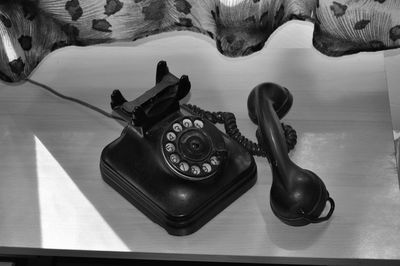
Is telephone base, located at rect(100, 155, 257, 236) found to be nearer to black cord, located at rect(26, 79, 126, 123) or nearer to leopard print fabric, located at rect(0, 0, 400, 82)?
black cord, located at rect(26, 79, 126, 123)

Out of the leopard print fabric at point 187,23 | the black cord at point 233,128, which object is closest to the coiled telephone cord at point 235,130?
the black cord at point 233,128

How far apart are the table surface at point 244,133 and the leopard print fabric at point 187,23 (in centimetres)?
7

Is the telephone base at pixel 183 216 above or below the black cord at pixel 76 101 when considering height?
below

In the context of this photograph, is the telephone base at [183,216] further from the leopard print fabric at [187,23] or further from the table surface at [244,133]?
the leopard print fabric at [187,23]

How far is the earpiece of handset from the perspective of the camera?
83 centimetres

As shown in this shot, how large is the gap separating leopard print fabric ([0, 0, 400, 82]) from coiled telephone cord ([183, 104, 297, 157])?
0.11 metres

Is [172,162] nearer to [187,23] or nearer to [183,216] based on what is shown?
[183,216]

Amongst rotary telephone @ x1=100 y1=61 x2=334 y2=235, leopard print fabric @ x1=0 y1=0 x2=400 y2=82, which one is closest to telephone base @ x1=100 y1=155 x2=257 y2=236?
rotary telephone @ x1=100 y1=61 x2=334 y2=235

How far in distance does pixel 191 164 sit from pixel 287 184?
139 mm

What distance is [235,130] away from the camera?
38.3 inches

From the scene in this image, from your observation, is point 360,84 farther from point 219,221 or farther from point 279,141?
point 219,221

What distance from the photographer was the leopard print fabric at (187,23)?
0.95 meters

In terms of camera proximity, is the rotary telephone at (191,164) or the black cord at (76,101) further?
the black cord at (76,101)

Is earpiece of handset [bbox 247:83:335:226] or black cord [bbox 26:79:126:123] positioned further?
black cord [bbox 26:79:126:123]
